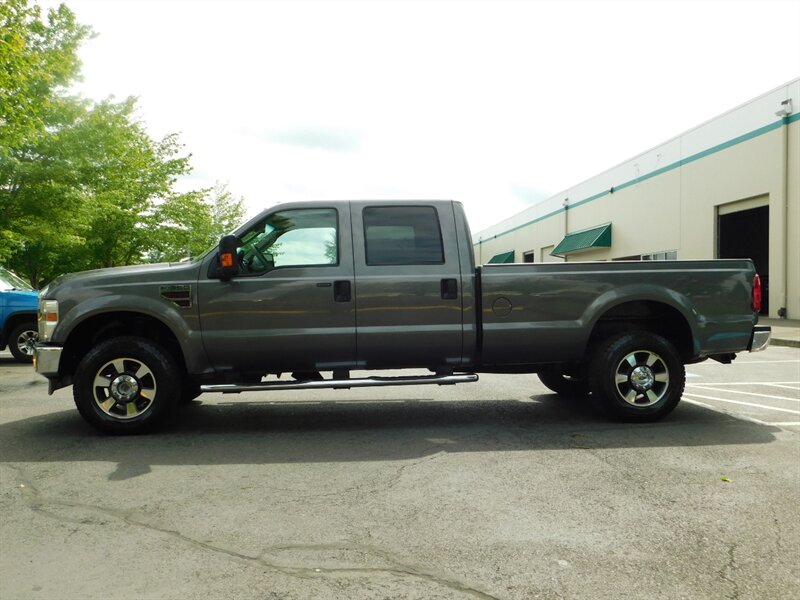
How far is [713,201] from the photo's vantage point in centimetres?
2298

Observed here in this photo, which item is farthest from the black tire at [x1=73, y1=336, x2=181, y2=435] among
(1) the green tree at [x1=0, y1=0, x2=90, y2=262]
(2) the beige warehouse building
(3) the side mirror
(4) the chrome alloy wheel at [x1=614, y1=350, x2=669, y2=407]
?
(2) the beige warehouse building

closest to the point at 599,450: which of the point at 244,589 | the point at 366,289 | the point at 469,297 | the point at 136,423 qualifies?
the point at 469,297

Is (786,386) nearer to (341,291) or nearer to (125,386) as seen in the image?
(341,291)

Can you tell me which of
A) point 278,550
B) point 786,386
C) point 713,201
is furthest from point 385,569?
point 713,201

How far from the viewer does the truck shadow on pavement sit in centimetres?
514

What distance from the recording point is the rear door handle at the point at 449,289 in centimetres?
600

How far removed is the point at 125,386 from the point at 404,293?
2659 mm

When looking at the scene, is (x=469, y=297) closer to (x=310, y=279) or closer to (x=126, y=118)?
(x=310, y=279)

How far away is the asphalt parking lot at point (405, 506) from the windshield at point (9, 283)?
6408 millimetres

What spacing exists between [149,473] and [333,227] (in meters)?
2.71

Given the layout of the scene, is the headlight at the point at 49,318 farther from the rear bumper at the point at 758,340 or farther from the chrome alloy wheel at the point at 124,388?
the rear bumper at the point at 758,340

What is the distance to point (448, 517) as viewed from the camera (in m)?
A: 3.70

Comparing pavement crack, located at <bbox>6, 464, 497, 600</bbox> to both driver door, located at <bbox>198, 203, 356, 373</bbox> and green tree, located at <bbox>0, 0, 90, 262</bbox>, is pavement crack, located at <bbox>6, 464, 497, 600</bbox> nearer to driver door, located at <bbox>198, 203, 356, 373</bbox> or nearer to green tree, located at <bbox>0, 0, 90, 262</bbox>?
driver door, located at <bbox>198, 203, 356, 373</bbox>

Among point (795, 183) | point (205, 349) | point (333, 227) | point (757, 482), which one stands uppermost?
point (795, 183)
